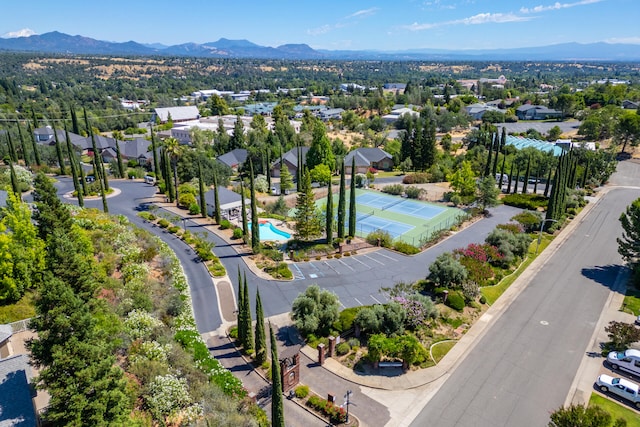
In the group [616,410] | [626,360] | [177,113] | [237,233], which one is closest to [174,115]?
[177,113]

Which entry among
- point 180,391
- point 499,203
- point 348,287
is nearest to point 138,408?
point 180,391

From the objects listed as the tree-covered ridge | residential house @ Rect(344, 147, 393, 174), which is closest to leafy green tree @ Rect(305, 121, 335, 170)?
residential house @ Rect(344, 147, 393, 174)

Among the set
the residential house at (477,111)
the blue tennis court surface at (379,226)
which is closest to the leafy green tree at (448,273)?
the blue tennis court surface at (379,226)

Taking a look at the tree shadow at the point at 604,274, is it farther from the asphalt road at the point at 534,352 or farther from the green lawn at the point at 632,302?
the green lawn at the point at 632,302

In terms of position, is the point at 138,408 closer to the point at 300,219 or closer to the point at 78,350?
the point at 78,350

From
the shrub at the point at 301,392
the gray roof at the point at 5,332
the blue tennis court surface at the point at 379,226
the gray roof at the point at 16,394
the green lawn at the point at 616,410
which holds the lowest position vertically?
the blue tennis court surface at the point at 379,226

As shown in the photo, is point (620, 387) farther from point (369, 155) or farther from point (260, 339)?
point (369, 155)

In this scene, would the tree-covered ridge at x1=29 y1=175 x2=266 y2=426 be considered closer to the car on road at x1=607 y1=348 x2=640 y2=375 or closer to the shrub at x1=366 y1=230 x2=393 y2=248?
the shrub at x1=366 y1=230 x2=393 y2=248
